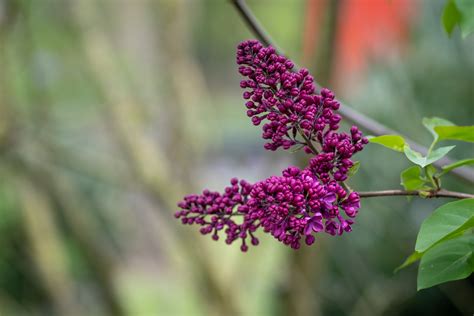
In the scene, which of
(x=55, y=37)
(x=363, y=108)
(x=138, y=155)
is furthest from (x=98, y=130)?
(x=138, y=155)

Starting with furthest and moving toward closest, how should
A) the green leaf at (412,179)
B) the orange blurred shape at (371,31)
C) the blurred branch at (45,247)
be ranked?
the orange blurred shape at (371,31) → the blurred branch at (45,247) → the green leaf at (412,179)

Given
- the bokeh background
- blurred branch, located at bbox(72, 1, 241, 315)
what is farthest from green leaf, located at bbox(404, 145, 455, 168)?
blurred branch, located at bbox(72, 1, 241, 315)

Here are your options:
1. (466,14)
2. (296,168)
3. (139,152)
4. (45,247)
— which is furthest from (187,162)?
(296,168)

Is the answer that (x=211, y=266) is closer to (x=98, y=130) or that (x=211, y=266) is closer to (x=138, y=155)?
(x=138, y=155)

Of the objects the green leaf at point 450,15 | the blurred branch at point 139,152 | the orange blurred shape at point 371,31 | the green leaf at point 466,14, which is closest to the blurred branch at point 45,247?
the blurred branch at point 139,152

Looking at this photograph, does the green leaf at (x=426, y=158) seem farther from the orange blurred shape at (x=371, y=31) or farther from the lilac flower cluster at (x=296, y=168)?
the orange blurred shape at (x=371, y=31)

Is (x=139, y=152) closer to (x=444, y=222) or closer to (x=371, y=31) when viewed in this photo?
(x=444, y=222)
